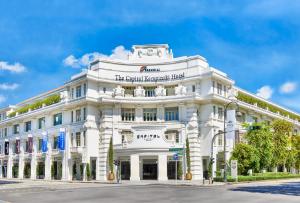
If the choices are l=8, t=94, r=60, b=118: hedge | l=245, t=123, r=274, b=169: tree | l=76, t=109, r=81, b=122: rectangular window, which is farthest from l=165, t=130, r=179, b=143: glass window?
l=8, t=94, r=60, b=118: hedge

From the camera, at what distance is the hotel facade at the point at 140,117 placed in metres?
61.3

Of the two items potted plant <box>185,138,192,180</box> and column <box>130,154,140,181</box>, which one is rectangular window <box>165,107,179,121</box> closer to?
potted plant <box>185,138,192,180</box>

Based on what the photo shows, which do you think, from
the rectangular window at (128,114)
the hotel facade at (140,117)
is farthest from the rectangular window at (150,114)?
the rectangular window at (128,114)

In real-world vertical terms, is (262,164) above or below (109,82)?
below

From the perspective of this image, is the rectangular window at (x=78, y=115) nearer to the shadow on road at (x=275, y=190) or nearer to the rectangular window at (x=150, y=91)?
the rectangular window at (x=150, y=91)

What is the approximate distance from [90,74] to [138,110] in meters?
9.39

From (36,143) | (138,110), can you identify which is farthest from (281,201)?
(36,143)

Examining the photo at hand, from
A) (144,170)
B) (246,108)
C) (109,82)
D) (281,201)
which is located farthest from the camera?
(246,108)

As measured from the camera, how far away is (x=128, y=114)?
6638 centimetres

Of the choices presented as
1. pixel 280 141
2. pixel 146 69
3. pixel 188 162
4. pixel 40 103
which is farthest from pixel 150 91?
pixel 280 141

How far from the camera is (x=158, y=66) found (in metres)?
67.9

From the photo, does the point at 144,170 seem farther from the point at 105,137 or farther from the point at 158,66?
the point at 158,66

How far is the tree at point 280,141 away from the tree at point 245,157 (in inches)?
363

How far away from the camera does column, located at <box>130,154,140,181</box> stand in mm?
60125
